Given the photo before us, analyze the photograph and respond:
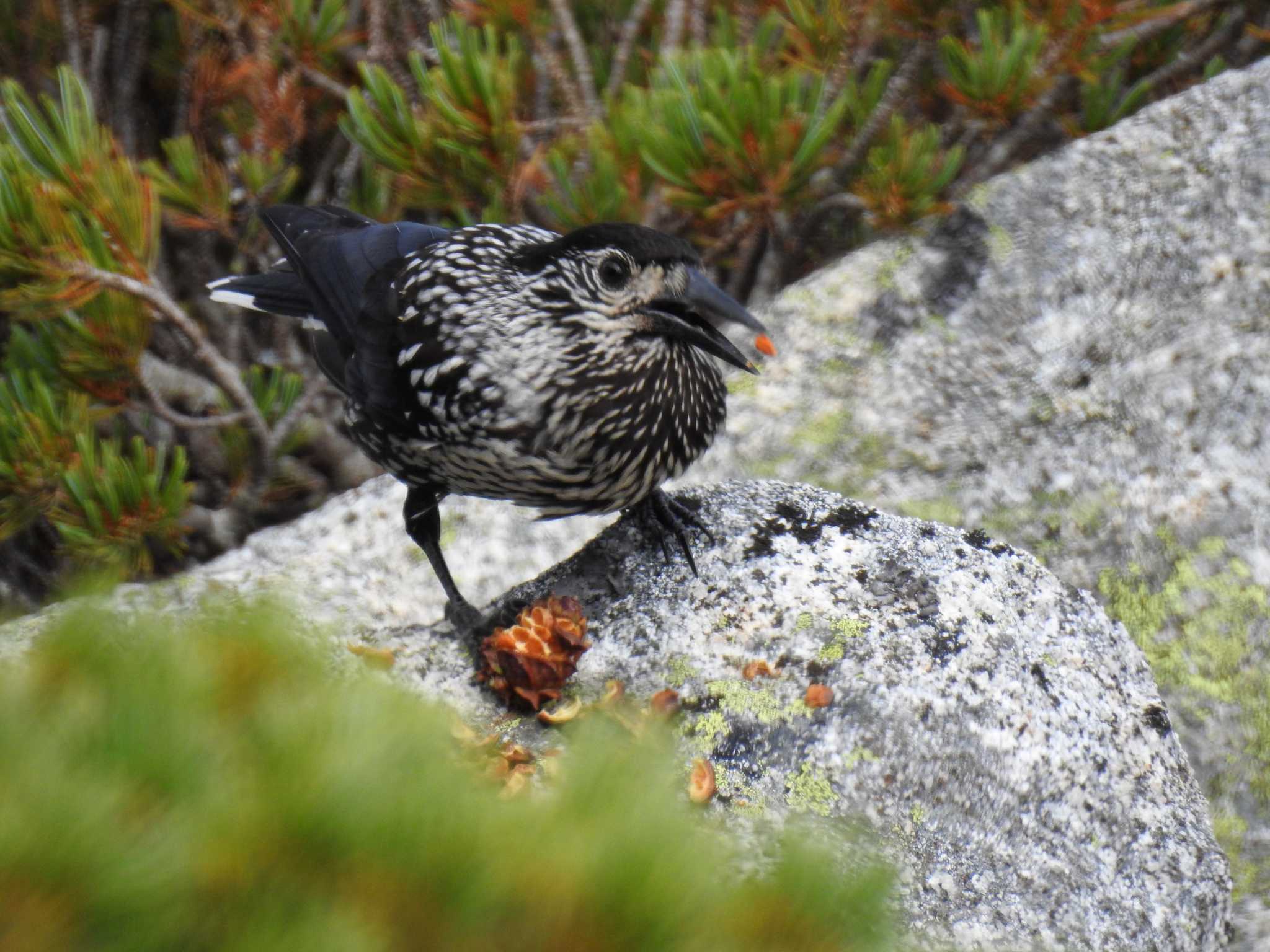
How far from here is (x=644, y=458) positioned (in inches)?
95.2

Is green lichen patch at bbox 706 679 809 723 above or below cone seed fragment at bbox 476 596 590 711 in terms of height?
below

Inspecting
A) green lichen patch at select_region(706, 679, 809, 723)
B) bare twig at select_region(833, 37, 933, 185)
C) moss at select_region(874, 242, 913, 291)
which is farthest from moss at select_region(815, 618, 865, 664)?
bare twig at select_region(833, 37, 933, 185)

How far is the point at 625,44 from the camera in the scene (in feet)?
12.8

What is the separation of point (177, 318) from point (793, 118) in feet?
5.51

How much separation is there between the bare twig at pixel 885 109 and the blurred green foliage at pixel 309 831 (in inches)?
119

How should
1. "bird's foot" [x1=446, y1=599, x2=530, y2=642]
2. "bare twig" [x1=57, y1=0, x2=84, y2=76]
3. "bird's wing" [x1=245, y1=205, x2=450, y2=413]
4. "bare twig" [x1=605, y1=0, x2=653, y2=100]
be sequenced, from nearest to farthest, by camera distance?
"bird's foot" [x1=446, y1=599, x2=530, y2=642]
"bird's wing" [x1=245, y1=205, x2=450, y2=413]
"bare twig" [x1=57, y1=0, x2=84, y2=76]
"bare twig" [x1=605, y1=0, x2=653, y2=100]

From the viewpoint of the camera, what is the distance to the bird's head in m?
2.36

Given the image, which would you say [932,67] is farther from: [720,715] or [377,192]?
[720,715]

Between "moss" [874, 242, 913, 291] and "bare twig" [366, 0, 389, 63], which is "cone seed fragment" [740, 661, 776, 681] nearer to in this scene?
"moss" [874, 242, 913, 291]

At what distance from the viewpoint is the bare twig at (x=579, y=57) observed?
3.76m

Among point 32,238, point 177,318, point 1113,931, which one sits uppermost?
point 32,238

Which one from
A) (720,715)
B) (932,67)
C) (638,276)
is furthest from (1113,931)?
(932,67)

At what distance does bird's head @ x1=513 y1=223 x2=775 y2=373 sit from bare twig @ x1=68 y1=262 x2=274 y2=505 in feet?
3.73

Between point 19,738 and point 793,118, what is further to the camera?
point 793,118
